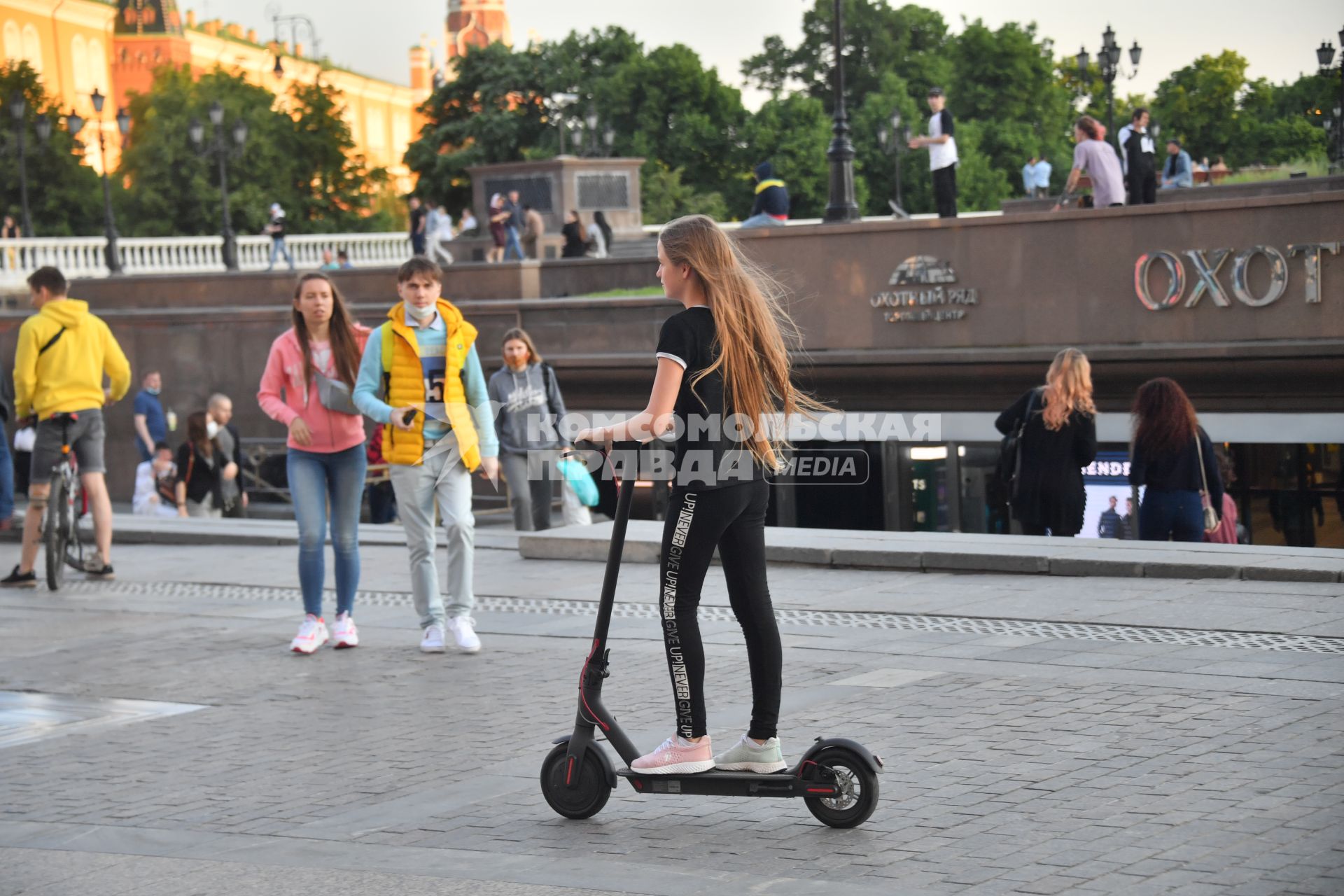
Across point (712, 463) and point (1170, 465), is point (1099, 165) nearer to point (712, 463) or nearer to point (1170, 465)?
point (1170, 465)

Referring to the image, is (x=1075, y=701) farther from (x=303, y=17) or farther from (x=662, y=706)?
(x=303, y=17)

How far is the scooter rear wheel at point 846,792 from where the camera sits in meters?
4.91

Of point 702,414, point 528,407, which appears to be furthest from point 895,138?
point 702,414

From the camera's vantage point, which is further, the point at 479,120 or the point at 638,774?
the point at 479,120

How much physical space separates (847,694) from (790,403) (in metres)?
1.96

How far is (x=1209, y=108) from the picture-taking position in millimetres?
65875

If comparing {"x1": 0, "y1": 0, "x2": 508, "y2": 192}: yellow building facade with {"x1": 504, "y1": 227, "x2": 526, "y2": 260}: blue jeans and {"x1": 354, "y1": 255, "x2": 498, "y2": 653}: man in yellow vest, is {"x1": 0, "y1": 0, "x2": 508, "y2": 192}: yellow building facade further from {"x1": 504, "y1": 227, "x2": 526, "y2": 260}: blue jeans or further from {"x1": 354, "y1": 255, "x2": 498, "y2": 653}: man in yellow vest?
{"x1": 354, "y1": 255, "x2": 498, "y2": 653}: man in yellow vest

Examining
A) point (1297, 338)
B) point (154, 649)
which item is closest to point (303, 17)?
point (1297, 338)

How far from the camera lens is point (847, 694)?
688cm

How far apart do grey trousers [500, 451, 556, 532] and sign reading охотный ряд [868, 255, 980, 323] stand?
7489mm

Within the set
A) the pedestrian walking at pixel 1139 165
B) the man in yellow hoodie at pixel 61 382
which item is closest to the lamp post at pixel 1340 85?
the pedestrian walking at pixel 1139 165

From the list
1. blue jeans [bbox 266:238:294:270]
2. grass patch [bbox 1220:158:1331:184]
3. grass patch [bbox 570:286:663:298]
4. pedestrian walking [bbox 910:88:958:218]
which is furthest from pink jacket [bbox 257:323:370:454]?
blue jeans [bbox 266:238:294:270]

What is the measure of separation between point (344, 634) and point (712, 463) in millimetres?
4139

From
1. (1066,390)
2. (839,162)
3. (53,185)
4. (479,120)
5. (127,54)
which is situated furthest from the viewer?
(127,54)
